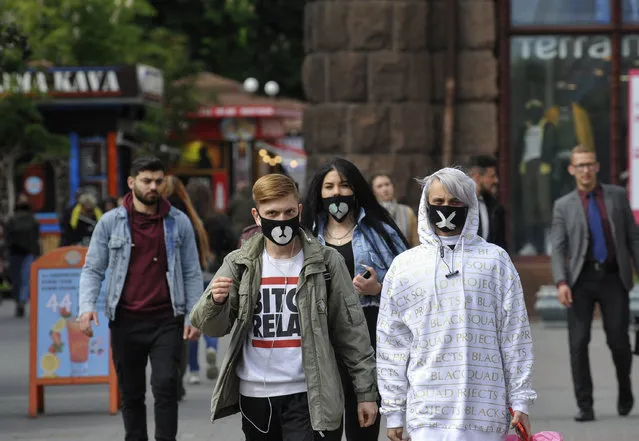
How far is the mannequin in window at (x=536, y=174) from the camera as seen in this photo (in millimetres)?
18156

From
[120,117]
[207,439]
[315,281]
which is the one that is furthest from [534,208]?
[120,117]

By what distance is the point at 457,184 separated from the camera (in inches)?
238

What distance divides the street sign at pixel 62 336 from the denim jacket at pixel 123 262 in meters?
2.71

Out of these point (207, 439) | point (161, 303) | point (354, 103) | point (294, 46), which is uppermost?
point (294, 46)

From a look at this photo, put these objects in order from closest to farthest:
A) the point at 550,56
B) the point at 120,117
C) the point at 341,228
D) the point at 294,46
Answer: the point at 341,228 → the point at 550,56 → the point at 120,117 → the point at 294,46

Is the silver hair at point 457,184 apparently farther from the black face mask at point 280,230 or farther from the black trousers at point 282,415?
the black trousers at point 282,415

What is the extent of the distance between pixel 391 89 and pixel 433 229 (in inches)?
447

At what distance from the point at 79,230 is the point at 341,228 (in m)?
9.37

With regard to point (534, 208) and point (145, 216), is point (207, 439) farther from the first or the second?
point (534, 208)

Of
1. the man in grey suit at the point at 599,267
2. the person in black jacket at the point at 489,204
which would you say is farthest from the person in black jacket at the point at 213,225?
the man in grey suit at the point at 599,267

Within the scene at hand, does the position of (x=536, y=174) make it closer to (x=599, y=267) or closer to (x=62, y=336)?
(x=599, y=267)

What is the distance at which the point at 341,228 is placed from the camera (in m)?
7.96

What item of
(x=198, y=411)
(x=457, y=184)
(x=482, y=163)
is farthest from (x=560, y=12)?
(x=457, y=184)

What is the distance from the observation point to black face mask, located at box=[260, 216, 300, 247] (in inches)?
254
